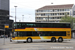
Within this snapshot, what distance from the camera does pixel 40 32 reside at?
34844 mm

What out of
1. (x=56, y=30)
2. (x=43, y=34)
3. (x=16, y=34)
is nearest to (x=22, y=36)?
(x=16, y=34)

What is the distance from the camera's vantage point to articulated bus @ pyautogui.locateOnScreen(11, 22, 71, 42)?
1324 inches

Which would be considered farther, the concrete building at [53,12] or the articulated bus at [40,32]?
the concrete building at [53,12]

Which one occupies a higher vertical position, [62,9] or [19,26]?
[62,9]

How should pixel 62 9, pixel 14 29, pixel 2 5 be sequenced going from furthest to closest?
pixel 62 9
pixel 2 5
pixel 14 29

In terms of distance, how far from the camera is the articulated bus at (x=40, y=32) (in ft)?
110

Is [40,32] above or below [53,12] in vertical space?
below

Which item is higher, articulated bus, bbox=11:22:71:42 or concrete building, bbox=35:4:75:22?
concrete building, bbox=35:4:75:22

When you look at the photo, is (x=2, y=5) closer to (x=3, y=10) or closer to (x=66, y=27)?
(x=3, y=10)

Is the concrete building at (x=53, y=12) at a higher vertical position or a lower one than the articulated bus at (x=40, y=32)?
higher

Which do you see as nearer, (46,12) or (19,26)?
(19,26)

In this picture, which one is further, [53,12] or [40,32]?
[53,12]

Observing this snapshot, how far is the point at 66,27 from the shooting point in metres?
35.4

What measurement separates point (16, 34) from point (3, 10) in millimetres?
65706
